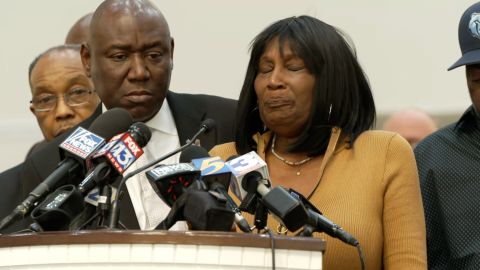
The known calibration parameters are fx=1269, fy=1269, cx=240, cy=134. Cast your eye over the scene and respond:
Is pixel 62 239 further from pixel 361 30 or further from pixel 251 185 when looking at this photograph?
pixel 361 30

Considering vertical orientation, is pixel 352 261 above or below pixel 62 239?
below

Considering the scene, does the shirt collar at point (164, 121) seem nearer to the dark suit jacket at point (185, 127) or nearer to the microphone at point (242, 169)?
the dark suit jacket at point (185, 127)

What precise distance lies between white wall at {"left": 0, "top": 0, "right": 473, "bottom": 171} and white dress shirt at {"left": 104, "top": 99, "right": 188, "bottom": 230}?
2.53m

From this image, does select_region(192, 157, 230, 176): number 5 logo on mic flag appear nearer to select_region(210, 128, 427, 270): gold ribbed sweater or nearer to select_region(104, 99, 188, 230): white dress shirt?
select_region(210, 128, 427, 270): gold ribbed sweater

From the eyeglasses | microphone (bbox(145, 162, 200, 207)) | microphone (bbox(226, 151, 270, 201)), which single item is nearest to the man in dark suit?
the eyeglasses

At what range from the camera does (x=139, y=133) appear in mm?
3277

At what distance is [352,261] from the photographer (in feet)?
12.0

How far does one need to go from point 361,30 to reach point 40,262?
14.7 feet

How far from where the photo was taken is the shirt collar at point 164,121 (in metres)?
4.52

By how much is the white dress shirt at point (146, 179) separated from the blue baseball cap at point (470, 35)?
102 cm

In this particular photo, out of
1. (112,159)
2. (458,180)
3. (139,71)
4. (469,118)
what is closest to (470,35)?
(469,118)

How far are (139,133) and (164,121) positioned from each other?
1.27 metres

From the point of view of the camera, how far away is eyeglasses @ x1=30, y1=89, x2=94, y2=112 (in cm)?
545

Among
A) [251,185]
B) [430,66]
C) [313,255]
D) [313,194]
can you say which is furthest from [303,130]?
[430,66]
